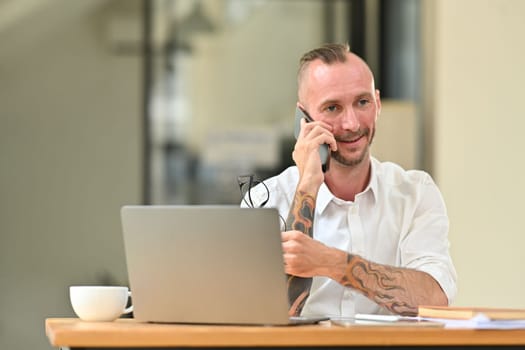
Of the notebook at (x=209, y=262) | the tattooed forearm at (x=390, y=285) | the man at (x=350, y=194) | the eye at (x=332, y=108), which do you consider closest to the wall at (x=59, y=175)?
the man at (x=350, y=194)

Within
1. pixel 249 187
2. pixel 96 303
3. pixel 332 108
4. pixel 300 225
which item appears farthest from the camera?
pixel 332 108

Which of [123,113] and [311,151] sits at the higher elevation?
[123,113]

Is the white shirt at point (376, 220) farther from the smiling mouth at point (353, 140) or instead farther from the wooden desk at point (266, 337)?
the wooden desk at point (266, 337)

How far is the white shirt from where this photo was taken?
2654mm

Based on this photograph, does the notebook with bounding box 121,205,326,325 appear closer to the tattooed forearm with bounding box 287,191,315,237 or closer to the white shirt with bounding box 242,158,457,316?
the tattooed forearm with bounding box 287,191,315,237

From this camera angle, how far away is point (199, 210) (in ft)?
6.14

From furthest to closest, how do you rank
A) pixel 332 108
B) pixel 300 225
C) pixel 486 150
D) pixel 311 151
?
1. pixel 486 150
2. pixel 332 108
3. pixel 311 151
4. pixel 300 225

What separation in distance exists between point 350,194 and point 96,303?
0.91 meters

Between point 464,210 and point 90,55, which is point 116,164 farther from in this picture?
point 464,210

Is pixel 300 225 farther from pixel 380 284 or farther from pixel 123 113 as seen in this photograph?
pixel 123 113

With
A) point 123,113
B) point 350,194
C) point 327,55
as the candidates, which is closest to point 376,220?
point 350,194

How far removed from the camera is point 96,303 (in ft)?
6.84

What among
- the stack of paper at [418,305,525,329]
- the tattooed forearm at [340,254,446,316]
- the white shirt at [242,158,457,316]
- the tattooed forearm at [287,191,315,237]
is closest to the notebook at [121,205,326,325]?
the stack of paper at [418,305,525,329]

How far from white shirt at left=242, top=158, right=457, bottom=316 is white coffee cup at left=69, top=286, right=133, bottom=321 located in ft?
2.16
